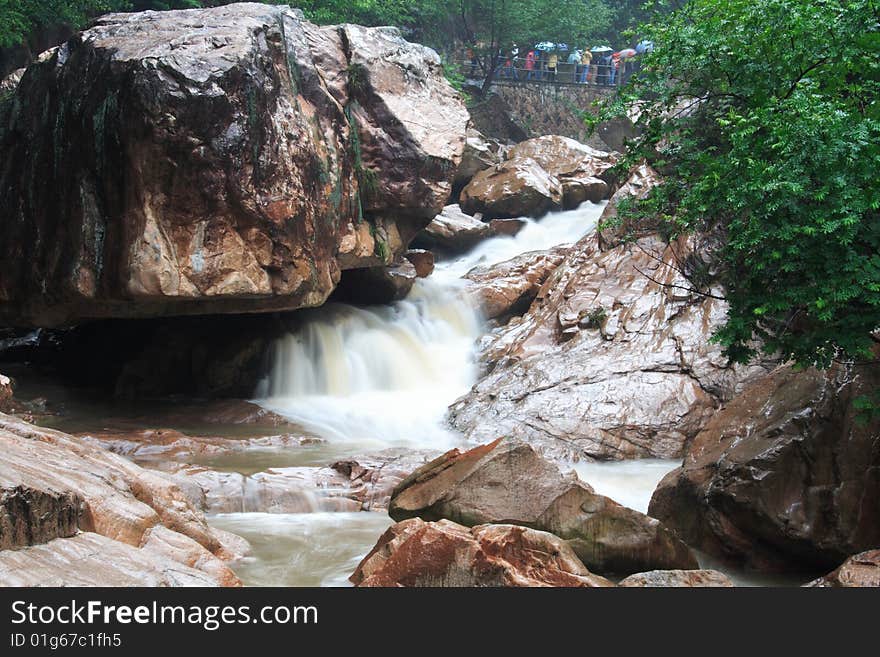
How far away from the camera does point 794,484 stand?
700 cm

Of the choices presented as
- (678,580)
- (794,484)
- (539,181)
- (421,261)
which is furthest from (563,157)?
(678,580)

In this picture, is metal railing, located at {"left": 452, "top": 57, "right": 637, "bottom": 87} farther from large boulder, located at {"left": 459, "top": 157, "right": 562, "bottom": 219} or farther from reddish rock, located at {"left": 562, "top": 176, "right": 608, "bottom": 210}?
large boulder, located at {"left": 459, "top": 157, "right": 562, "bottom": 219}

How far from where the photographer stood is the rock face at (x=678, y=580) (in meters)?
5.12

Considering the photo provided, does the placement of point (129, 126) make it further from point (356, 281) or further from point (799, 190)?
point (799, 190)

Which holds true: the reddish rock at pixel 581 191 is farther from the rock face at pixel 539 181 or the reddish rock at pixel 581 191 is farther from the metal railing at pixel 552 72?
the metal railing at pixel 552 72

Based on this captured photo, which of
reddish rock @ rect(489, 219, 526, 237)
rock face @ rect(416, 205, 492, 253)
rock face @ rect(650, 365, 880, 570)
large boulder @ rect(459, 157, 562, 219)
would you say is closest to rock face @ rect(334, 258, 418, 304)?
rock face @ rect(416, 205, 492, 253)

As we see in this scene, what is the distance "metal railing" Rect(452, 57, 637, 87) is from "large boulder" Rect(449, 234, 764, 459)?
20366 millimetres

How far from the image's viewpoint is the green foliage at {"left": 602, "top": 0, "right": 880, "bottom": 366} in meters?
→ 5.84

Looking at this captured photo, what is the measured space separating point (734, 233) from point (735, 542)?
2522mm

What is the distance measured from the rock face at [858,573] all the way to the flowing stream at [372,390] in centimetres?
328

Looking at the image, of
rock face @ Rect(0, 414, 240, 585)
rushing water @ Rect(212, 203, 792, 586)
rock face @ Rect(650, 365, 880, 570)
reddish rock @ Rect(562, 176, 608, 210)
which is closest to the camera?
rock face @ Rect(0, 414, 240, 585)

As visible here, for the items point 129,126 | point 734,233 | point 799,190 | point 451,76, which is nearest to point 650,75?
point 734,233

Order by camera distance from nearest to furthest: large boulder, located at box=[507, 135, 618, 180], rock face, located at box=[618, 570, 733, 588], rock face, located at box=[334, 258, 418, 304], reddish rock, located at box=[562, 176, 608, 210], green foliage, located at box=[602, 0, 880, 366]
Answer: rock face, located at box=[618, 570, 733, 588] → green foliage, located at box=[602, 0, 880, 366] → rock face, located at box=[334, 258, 418, 304] → reddish rock, located at box=[562, 176, 608, 210] → large boulder, located at box=[507, 135, 618, 180]

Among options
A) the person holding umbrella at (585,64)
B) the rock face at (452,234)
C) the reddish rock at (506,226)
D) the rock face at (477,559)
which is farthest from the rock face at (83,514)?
the person holding umbrella at (585,64)
